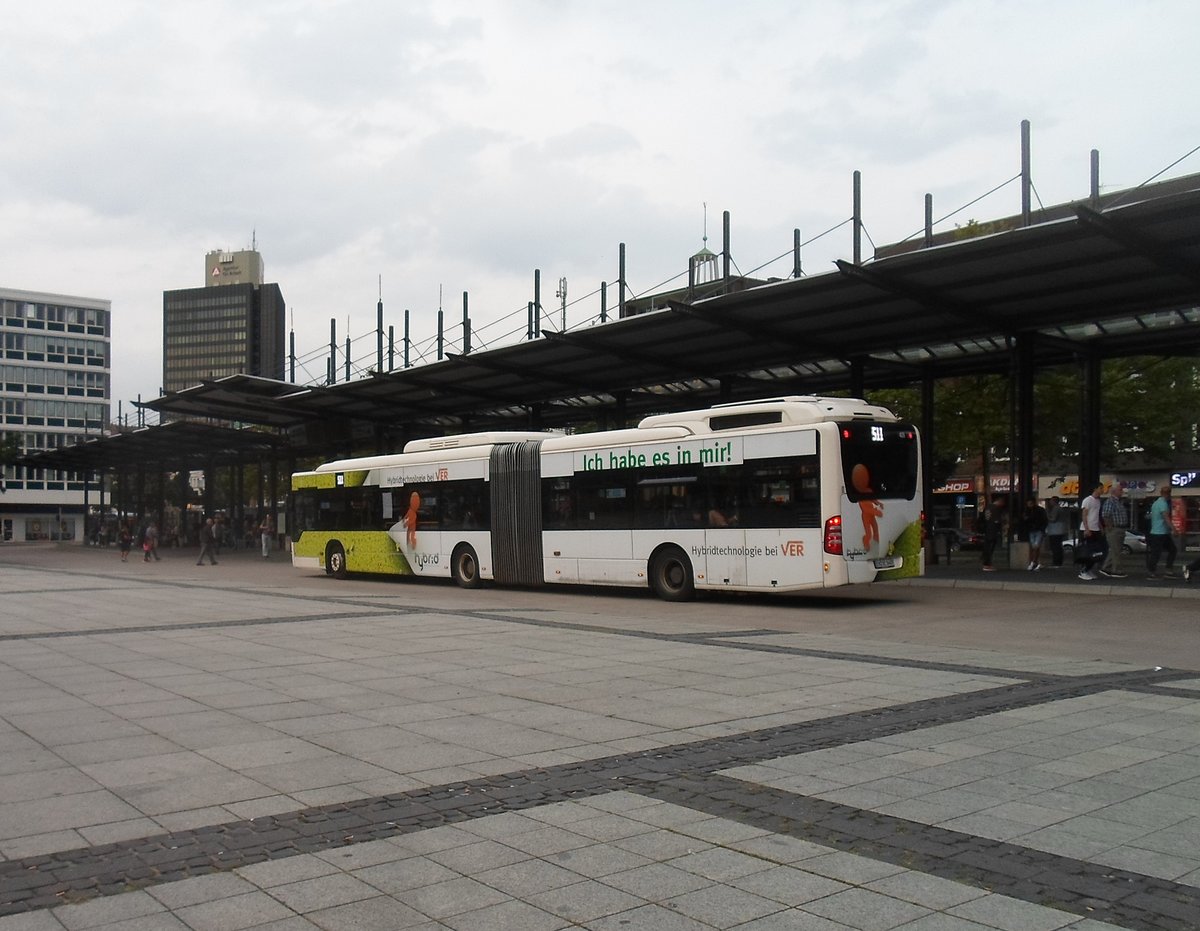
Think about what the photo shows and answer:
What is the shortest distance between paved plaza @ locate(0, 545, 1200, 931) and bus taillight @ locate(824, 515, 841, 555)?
13.2ft

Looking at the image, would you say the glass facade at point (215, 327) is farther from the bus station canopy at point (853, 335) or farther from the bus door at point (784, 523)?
the bus door at point (784, 523)

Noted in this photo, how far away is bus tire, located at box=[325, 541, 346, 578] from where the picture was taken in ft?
93.4

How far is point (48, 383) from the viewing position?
339 feet

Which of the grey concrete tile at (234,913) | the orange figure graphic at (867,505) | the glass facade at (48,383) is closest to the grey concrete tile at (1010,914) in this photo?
the grey concrete tile at (234,913)

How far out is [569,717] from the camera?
812 centimetres

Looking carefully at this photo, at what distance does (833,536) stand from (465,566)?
9964 mm

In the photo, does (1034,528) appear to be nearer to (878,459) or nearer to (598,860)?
(878,459)

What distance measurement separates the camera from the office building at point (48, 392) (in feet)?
332

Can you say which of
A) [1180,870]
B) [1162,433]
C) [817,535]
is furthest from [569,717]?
[1162,433]

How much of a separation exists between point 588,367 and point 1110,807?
24.7 m

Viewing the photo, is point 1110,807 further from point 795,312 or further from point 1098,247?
point 795,312

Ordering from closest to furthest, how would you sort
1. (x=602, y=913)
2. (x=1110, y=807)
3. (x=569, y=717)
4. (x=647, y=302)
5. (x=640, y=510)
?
(x=602, y=913) → (x=1110, y=807) → (x=569, y=717) → (x=640, y=510) → (x=647, y=302)

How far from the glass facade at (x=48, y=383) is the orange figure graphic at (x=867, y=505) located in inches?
3705

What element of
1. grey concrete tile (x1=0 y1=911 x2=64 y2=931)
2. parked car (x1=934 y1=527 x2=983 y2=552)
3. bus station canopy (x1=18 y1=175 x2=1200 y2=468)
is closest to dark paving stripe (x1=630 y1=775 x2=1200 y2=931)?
grey concrete tile (x1=0 y1=911 x2=64 y2=931)
